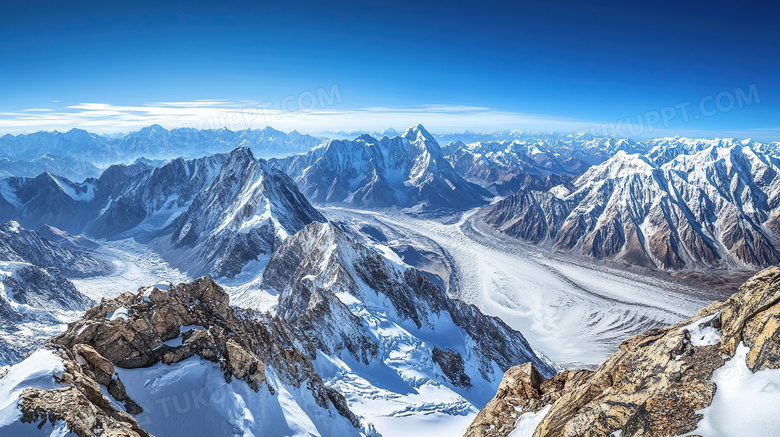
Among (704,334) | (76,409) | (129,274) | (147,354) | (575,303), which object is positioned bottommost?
(575,303)

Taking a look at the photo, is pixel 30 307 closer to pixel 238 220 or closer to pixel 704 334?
pixel 238 220

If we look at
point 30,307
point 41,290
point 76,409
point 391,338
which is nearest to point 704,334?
point 76,409

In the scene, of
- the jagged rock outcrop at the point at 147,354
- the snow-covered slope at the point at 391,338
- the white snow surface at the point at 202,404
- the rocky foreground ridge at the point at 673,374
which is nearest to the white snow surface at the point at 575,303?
the snow-covered slope at the point at 391,338

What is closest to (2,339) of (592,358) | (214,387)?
(214,387)

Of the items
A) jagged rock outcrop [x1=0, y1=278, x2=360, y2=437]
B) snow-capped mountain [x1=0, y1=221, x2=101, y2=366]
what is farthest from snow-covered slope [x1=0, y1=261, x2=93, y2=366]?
jagged rock outcrop [x1=0, y1=278, x2=360, y2=437]

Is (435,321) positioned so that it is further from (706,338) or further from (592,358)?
(592,358)

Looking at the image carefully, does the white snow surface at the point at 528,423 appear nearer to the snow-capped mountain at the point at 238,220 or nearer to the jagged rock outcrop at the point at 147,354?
the jagged rock outcrop at the point at 147,354
